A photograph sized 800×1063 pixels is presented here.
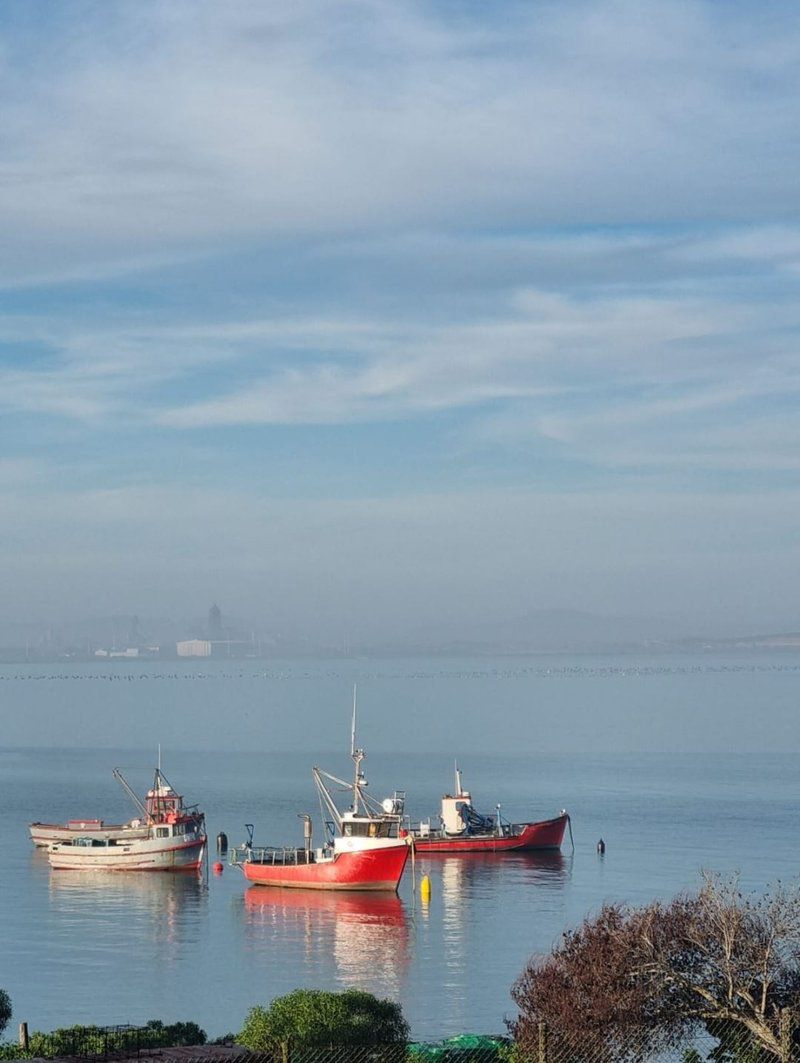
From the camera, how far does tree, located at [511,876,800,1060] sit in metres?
25.7

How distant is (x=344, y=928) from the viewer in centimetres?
6969

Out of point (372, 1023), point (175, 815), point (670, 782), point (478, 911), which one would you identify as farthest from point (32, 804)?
point (372, 1023)

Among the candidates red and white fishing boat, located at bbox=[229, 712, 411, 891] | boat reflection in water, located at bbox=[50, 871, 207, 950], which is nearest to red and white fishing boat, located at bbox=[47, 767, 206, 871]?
boat reflection in water, located at bbox=[50, 871, 207, 950]

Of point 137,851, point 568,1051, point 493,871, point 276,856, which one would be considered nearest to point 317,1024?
point 568,1051

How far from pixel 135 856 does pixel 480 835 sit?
65.9ft

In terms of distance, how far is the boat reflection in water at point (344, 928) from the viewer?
59.3 meters

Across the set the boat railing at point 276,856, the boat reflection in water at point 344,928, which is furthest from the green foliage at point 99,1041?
the boat railing at point 276,856

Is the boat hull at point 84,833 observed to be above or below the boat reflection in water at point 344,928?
above

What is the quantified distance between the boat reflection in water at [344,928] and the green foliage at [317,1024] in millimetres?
26141

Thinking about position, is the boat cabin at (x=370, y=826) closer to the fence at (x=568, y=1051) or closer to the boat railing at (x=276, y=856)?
the boat railing at (x=276, y=856)

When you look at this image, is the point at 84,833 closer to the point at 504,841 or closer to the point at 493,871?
the point at 493,871

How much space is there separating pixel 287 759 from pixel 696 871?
87.2 meters

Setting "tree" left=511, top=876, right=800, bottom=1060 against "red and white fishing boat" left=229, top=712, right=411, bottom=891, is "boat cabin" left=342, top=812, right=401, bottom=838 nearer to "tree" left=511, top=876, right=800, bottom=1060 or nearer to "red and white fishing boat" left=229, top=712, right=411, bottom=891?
"red and white fishing boat" left=229, top=712, right=411, bottom=891

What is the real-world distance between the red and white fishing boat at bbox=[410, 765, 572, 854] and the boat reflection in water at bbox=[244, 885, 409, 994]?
14778 mm
